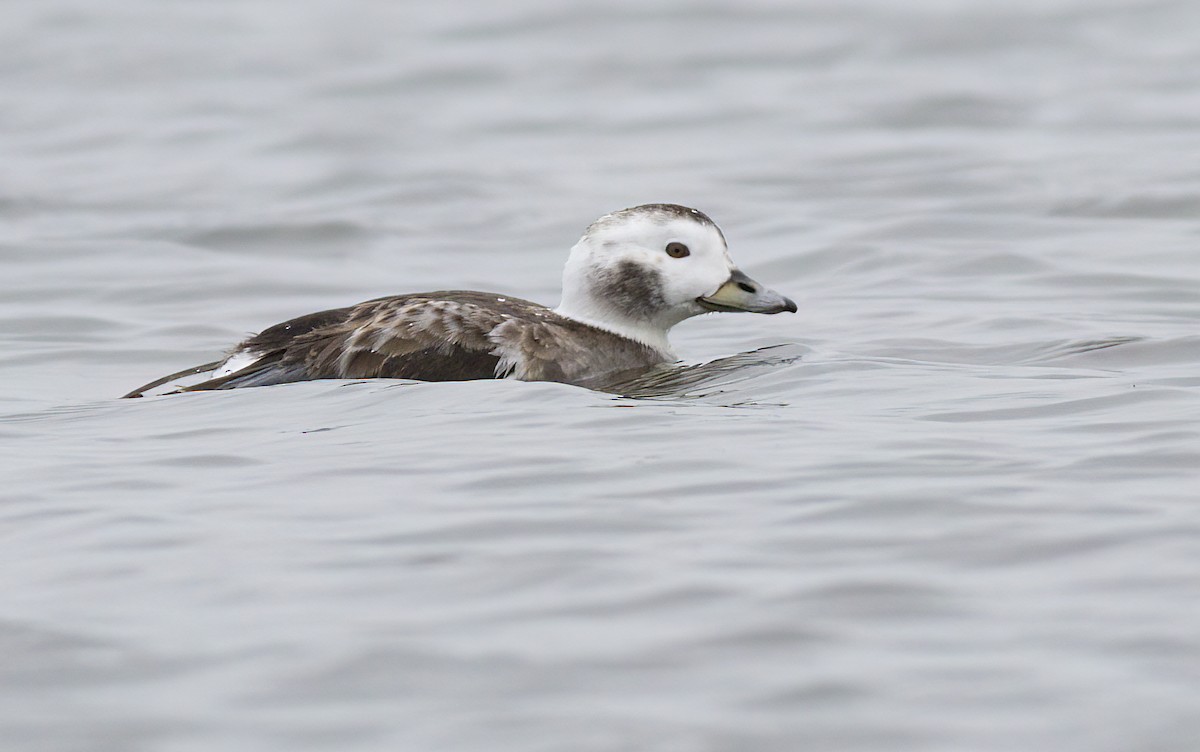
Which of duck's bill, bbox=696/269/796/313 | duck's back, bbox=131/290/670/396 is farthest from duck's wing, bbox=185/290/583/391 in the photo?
duck's bill, bbox=696/269/796/313

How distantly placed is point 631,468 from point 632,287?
8.21 feet

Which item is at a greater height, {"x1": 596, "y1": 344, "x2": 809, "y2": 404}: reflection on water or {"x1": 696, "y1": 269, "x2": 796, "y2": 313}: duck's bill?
{"x1": 696, "y1": 269, "x2": 796, "y2": 313}: duck's bill

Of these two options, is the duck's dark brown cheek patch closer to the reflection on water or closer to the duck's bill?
the duck's bill

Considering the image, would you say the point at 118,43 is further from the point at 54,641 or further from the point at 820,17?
the point at 54,641

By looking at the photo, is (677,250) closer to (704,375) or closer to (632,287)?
(632,287)

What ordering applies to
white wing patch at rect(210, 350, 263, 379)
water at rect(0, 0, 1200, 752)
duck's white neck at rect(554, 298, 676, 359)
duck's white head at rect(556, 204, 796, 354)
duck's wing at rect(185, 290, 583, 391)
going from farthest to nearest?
duck's white neck at rect(554, 298, 676, 359)
duck's white head at rect(556, 204, 796, 354)
white wing patch at rect(210, 350, 263, 379)
duck's wing at rect(185, 290, 583, 391)
water at rect(0, 0, 1200, 752)

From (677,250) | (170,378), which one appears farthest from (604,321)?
(170,378)

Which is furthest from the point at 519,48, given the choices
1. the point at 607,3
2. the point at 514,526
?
the point at 514,526

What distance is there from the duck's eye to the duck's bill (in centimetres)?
22

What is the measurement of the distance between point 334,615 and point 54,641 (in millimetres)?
714

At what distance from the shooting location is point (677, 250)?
947 cm

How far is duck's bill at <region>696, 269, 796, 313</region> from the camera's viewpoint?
373 inches

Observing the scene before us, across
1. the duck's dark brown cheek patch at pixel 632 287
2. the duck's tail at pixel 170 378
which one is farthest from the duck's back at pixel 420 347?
the duck's dark brown cheek patch at pixel 632 287

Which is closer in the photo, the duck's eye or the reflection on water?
the reflection on water
